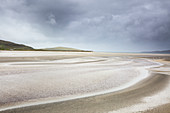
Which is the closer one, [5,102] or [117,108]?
[117,108]

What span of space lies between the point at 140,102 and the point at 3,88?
5.94m

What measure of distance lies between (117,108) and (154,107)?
1.25 metres

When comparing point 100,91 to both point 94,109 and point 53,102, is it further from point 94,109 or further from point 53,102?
point 53,102

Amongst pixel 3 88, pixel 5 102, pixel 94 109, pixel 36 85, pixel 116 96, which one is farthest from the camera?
pixel 36 85

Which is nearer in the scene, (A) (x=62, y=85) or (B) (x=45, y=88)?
(B) (x=45, y=88)

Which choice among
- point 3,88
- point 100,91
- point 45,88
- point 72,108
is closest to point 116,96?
point 100,91

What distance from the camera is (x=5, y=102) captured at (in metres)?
3.95

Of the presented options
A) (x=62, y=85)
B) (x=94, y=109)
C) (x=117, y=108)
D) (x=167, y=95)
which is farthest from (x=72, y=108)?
(x=167, y=95)

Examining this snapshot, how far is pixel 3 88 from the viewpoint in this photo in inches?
201

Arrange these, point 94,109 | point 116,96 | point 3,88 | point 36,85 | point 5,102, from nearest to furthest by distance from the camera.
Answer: point 94,109
point 5,102
point 116,96
point 3,88
point 36,85

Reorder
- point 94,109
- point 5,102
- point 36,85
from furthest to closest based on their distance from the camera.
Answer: point 36,85 → point 5,102 → point 94,109

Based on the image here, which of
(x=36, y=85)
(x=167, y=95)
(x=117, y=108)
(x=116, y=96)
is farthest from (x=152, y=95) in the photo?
(x=36, y=85)

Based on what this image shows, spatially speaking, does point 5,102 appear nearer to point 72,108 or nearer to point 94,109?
point 72,108

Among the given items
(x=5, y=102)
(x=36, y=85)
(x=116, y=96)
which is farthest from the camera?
(x=36, y=85)
